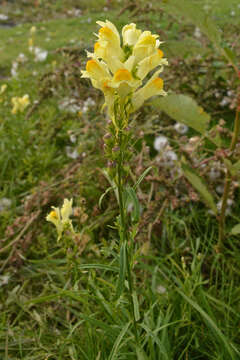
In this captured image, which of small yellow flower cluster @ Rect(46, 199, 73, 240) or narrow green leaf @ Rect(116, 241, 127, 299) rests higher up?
narrow green leaf @ Rect(116, 241, 127, 299)

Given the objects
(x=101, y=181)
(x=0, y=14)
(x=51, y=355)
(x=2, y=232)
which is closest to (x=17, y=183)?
(x=2, y=232)

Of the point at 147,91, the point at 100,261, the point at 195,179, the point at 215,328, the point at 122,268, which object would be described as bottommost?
the point at 100,261

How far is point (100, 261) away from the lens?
162 cm

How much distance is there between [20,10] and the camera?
37.7ft

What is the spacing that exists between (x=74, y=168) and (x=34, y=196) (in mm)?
239

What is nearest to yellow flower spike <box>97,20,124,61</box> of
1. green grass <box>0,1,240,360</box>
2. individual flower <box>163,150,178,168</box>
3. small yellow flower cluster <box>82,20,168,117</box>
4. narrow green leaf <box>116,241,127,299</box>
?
small yellow flower cluster <box>82,20,168,117</box>

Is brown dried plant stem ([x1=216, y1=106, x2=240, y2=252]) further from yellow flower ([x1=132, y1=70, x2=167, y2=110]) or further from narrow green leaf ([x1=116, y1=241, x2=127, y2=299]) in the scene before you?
narrow green leaf ([x1=116, y1=241, x2=127, y2=299])

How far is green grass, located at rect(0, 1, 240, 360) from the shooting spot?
118 cm

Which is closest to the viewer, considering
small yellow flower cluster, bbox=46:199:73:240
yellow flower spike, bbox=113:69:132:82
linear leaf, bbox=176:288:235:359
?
yellow flower spike, bbox=113:69:132:82

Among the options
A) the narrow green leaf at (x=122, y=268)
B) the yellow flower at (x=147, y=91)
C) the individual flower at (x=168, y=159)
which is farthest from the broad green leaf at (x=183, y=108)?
the narrow green leaf at (x=122, y=268)

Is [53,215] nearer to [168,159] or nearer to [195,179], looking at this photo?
[195,179]

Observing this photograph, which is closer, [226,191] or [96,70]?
[96,70]

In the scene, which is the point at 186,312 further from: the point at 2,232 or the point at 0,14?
the point at 0,14

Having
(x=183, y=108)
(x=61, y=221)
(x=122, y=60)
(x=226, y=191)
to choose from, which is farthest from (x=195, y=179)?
(x=122, y=60)
